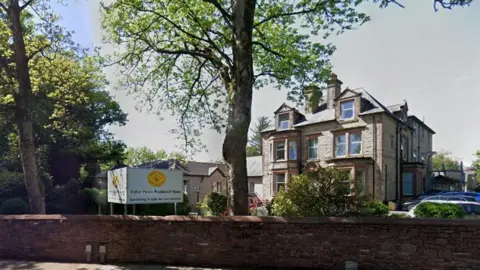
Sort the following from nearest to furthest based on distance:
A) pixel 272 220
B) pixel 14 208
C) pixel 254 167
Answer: pixel 272 220 < pixel 14 208 < pixel 254 167

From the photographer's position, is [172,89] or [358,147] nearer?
[172,89]

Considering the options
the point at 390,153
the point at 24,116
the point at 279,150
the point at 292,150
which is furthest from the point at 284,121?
the point at 24,116

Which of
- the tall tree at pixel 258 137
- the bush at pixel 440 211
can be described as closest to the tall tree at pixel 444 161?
the tall tree at pixel 258 137

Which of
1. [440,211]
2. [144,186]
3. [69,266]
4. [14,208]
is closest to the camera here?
[69,266]

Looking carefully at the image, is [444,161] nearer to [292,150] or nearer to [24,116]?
[292,150]

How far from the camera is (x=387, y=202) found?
24.2 metres

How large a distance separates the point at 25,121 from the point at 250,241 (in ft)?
28.7

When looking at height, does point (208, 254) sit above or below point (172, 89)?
→ below

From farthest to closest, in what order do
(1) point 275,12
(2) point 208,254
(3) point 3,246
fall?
(1) point 275,12
(3) point 3,246
(2) point 208,254

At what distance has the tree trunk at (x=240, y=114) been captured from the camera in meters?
9.08

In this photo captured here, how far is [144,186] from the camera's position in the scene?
40.6 feet

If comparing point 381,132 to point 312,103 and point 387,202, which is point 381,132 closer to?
point 387,202

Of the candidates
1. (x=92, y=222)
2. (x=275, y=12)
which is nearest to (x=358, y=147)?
(x=275, y=12)

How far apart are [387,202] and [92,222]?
2213cm
